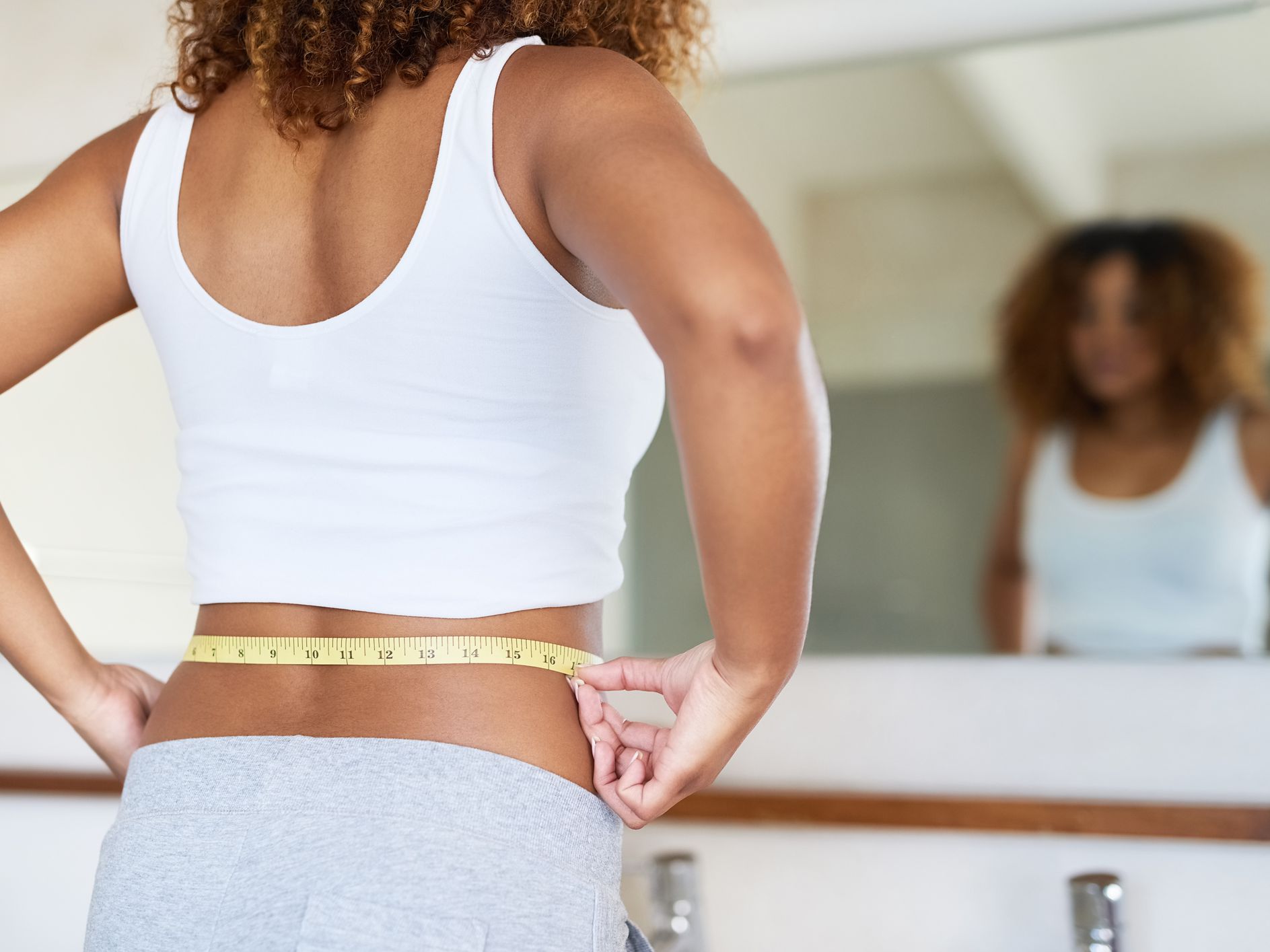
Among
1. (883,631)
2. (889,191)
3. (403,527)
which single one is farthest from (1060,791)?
(403,527)

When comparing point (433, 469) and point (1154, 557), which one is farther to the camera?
point (1154, 557)

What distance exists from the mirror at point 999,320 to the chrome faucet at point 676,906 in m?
0.32

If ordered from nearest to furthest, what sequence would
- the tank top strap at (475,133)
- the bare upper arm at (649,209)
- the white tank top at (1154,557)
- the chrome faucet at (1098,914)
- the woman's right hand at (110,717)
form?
the bare upper arm at (649,209)
the tank top strap at (475,133)
the woman's right hand at (110,717)
the chrome faucet at (1098,914)
the white tank top at (1154,557)

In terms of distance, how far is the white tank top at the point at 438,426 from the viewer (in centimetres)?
64

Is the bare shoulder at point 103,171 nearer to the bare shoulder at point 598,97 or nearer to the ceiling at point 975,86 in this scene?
the bare shoulder at point 598,97

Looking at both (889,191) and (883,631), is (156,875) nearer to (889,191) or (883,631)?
(883,631)

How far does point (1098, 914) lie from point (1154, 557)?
0.41 m

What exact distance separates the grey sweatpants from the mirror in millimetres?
831

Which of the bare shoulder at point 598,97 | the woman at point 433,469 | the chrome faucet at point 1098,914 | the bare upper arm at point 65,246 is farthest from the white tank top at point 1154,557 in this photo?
the bare upper arm at point 65,246

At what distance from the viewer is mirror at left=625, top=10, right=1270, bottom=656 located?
1.32 m

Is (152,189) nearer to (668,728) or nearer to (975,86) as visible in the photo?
(668,728)

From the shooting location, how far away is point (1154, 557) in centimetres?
134

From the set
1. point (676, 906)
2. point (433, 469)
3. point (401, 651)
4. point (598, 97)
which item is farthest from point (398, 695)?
point (676, 906)

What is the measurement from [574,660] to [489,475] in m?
0.13
